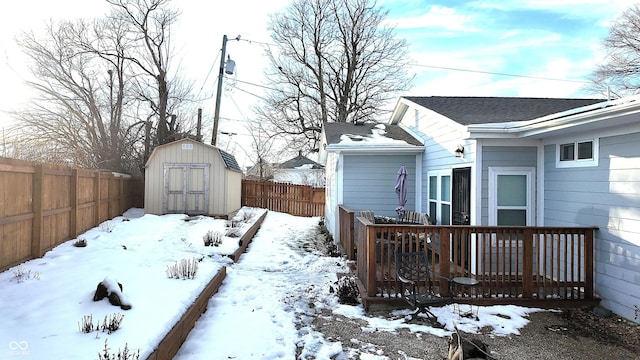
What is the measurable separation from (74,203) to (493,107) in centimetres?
918

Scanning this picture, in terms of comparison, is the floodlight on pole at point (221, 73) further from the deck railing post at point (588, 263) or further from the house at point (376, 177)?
the deck railing post at point (588, 263)

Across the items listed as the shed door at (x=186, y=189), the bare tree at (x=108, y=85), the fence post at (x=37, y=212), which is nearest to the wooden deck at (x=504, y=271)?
the fence post at (x=37, y=212)

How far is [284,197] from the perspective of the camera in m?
17.5

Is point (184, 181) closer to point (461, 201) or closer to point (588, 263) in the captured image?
point (461, 201)

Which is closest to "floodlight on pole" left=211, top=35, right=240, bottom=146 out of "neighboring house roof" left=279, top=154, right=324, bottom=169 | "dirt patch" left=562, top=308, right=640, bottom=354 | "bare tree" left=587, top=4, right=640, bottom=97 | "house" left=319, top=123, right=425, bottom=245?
"house" left=319, top=123, right=425, bottom=245

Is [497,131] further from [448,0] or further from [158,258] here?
[448,0]

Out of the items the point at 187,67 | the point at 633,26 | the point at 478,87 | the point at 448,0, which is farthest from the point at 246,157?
the point at 633,26

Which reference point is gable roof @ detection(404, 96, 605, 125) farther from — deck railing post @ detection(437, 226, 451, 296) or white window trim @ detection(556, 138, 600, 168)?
deck railing post @ detection(437, 226, 451, 296)

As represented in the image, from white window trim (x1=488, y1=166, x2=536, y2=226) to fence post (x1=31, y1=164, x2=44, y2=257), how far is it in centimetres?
683

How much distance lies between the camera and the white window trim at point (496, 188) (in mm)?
5957

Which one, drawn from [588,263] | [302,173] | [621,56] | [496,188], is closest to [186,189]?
[496,188]

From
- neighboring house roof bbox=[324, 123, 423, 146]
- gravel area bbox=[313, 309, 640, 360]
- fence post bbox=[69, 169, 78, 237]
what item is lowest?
gravel area bbox=[313, 309, 640, 360]

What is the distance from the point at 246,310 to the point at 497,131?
4.57 metres

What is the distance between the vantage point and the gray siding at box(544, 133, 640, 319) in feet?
14.3
